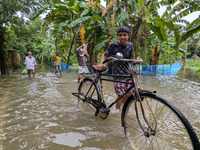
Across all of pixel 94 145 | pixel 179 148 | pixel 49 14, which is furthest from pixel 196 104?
pixel 49 14

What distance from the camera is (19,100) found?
Answer: 423cm

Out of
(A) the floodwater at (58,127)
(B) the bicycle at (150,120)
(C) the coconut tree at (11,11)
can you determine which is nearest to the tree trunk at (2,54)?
(C) the coconut tree at (11,11)

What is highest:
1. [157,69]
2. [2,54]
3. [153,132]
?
[2,54]

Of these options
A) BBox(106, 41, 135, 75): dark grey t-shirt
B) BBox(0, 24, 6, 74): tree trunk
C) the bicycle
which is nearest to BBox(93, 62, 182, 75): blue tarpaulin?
BBox(0, 24, 6, 74): tree trunk

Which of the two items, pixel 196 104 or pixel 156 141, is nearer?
pixel 156 141

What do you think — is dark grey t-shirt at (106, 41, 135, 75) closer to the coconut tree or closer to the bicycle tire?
→ the bicycle tire

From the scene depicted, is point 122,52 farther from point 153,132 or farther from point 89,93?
point 153,132

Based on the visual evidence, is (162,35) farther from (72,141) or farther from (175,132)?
(72,141)

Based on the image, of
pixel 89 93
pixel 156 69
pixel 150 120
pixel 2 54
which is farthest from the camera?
pixel 156 69

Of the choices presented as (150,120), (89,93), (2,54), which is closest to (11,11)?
(2,54)

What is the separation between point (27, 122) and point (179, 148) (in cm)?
258

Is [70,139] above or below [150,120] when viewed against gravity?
below

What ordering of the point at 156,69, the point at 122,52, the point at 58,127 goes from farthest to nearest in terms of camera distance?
1. the point at 156,69
2. the point at 122,52
3. the point at 58,127

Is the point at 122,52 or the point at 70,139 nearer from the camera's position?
the point at 70,139
